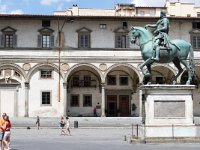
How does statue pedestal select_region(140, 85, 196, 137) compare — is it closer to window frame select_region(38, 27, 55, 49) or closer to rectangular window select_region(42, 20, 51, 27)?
window frame select_region(38, 27, 55, 49)

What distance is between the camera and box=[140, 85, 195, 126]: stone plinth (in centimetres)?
1922

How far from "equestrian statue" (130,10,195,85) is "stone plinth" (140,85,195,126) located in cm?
73

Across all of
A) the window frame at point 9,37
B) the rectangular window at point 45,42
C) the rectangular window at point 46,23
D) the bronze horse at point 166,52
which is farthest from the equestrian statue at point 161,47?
the window frame at point 9,37

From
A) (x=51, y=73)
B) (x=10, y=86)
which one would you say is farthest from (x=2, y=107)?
(x=51, y=73)

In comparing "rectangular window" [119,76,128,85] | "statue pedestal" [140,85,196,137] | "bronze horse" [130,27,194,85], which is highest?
"rectangular window" [119,76,128,85]

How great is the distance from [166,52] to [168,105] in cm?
218

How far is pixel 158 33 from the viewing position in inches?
786

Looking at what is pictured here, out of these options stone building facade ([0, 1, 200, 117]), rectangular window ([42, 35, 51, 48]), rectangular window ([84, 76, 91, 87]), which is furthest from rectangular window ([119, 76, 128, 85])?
rectangular window ([42, 35, 51, 48])

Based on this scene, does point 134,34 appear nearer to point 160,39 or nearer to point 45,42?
point 160,39

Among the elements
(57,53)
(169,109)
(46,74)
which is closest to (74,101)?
(46,74)

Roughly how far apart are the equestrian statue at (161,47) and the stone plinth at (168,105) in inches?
28.7

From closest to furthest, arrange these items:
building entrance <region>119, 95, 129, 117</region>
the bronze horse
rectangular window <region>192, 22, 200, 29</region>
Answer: the bronze horse, rectangular window <region>192, 22, 200, 29</region>, building entrance <region>119, 95, 129, 117</region>

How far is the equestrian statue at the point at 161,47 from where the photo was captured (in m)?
19.7

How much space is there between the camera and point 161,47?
776 inches
